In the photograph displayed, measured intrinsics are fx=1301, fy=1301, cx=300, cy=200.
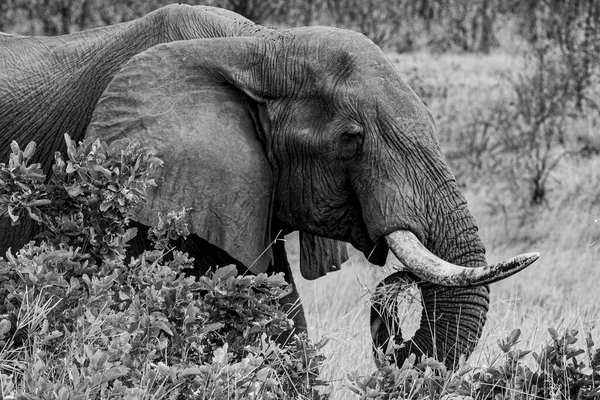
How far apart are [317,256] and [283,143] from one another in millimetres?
739

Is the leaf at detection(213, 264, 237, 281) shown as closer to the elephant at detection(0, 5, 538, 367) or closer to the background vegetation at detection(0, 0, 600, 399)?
the elephant at detection(0, 5, 538, 367)

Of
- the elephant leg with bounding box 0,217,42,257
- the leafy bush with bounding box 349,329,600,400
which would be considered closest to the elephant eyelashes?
the leafy bush with bounding box 349,329,600,400

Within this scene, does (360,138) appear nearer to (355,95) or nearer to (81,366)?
(355,95)

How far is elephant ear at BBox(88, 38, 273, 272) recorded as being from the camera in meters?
5.32

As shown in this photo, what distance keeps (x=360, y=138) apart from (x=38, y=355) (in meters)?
1.64

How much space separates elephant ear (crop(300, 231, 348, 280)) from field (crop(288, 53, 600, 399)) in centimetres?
15

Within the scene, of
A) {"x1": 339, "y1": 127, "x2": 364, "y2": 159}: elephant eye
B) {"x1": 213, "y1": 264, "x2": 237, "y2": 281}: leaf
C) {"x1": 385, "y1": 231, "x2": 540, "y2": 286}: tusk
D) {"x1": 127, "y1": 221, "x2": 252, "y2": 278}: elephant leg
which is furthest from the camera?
{"x1": 127, "y1": 221, "x2": 252, "y2": 278}: elephant leg

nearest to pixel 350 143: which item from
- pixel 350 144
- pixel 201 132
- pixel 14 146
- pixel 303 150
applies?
pixel 350 144

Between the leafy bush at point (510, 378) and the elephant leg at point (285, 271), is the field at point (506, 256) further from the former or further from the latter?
the leafy bush at point (510, 378)

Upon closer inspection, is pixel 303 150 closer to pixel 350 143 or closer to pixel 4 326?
pixel 350 143

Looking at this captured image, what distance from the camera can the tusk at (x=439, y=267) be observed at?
4.67 m

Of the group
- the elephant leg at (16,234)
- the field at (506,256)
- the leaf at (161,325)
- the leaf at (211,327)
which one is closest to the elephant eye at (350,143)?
the field at (506,256)

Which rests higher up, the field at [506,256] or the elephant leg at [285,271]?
the elephant leg at [285,271]

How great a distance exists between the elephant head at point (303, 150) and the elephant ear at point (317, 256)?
0.35 m
